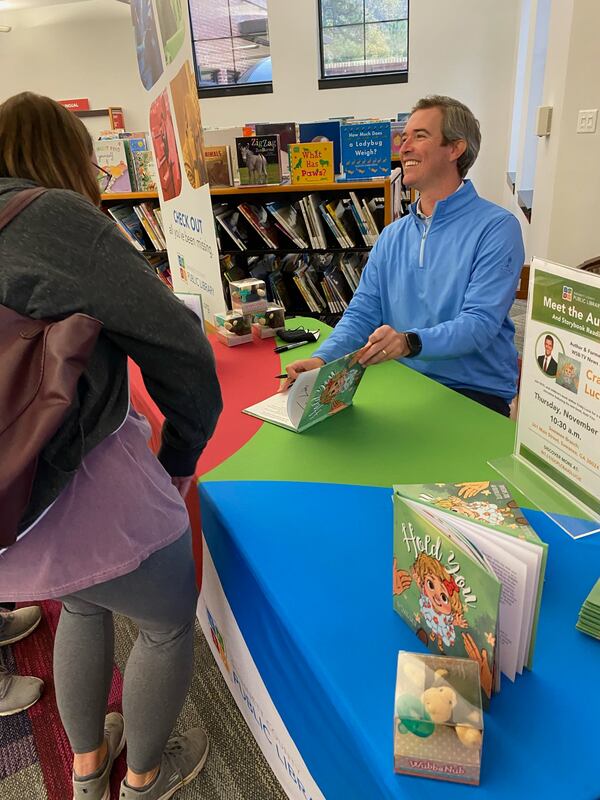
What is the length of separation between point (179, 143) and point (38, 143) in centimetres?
120

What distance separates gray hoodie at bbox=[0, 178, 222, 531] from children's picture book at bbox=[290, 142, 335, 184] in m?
2.72

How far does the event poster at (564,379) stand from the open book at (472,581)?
199 mm

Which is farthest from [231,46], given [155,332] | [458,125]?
[155,332]

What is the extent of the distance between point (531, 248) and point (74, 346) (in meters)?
4.21

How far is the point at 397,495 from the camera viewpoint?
79 centimetres

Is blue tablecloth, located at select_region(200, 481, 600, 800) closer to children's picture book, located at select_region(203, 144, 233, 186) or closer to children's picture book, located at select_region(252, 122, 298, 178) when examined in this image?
children's picture book, located at select_region(203, 144, 233, 186)

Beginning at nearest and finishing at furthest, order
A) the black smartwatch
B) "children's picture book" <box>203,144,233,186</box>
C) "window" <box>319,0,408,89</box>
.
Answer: the black smartwatch, "children's picture book" <box>203,144,233,186</box>, "window" <box>319,0,408,89</box>

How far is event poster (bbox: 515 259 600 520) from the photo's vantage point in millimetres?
850

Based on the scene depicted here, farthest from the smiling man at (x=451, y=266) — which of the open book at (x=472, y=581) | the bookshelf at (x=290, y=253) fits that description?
the bookshelf at (x=290, y=253)

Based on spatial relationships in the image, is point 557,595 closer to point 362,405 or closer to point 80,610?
point 362,405

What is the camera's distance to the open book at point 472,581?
2.18 ft

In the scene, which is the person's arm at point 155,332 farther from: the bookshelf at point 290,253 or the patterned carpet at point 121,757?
the bookshelf at point 290,253

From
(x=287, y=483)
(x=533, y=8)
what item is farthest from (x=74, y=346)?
(x=533, y=8)

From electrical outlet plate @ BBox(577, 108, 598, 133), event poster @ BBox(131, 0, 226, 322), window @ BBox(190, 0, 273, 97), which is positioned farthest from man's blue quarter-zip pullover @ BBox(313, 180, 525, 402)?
→ window @ BBox(190, 0, 273, 97)
